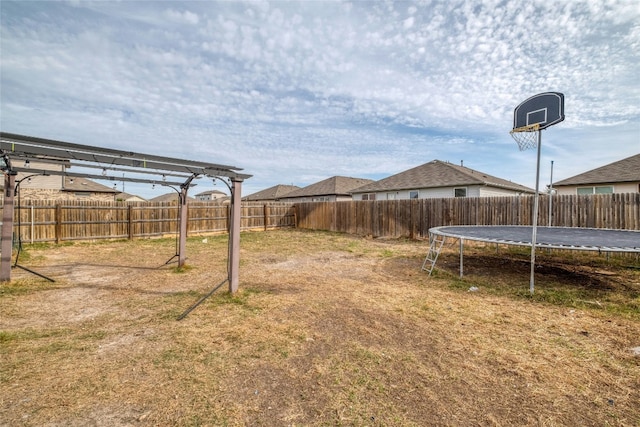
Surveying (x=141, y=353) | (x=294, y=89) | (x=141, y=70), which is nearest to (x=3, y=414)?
(x=141, y=353)

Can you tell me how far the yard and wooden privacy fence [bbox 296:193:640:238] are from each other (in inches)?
130

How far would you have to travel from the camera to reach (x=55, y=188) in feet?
60.2

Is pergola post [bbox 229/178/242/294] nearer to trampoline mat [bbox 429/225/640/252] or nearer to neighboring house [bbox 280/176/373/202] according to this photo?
trampoline mat [bbox 429/225/640/252]

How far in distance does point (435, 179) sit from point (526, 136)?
12.3 m

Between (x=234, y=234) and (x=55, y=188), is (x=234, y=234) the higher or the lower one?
the lower one

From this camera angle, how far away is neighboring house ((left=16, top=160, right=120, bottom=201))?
16.0 metres

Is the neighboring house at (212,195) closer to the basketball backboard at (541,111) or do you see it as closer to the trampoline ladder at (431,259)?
the trampoline ladder at (431,259)

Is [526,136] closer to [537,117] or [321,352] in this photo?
[537,117]

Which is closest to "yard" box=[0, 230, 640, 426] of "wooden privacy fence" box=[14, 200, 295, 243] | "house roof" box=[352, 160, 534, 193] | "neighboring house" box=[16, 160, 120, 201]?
"wooden privacy fence" box=[14, 200, 295, 243]

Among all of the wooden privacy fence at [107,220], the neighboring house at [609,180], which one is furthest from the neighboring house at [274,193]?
the neighboring house at [609,180]

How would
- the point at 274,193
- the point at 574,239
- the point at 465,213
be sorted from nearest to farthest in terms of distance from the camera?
the point at 574,239 < the point at 465,213 < the point at 274,193

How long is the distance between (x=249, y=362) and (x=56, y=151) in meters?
3.57

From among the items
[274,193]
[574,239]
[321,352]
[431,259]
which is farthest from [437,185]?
[274,193]

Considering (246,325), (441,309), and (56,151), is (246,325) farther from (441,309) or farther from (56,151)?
(56,151)
